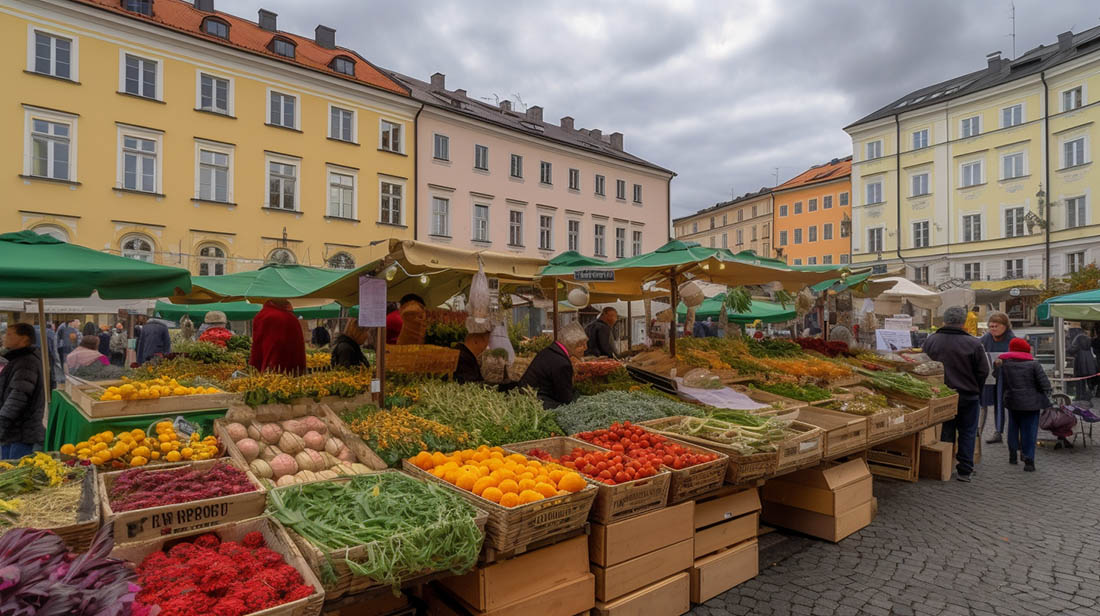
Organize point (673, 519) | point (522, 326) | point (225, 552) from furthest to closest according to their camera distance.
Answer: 1. point (522, 326)
2. point (673, 519)
3. point (225, 552)

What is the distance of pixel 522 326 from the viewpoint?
8891 millimetres

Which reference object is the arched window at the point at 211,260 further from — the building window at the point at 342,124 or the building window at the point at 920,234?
the building window at the point at 920,234

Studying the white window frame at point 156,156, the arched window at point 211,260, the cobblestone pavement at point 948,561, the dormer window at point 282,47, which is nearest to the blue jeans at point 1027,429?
the cobblestone pavement at point 948,561

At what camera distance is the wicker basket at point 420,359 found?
604 cm

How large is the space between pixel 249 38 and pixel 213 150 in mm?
5942

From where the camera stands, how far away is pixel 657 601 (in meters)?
3.68

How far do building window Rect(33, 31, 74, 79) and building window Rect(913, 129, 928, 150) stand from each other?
42.6 m

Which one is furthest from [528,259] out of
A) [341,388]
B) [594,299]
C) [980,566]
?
[594,299]

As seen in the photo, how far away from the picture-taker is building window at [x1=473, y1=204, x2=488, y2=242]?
88.4 feet

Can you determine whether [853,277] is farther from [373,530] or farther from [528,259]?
[373,530]

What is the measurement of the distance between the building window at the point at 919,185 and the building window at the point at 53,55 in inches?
1673

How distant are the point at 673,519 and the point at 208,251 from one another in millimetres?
20759

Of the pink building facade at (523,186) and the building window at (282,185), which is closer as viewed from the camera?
the building window at (282,185)

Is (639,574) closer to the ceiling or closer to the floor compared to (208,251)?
closer to the floor
